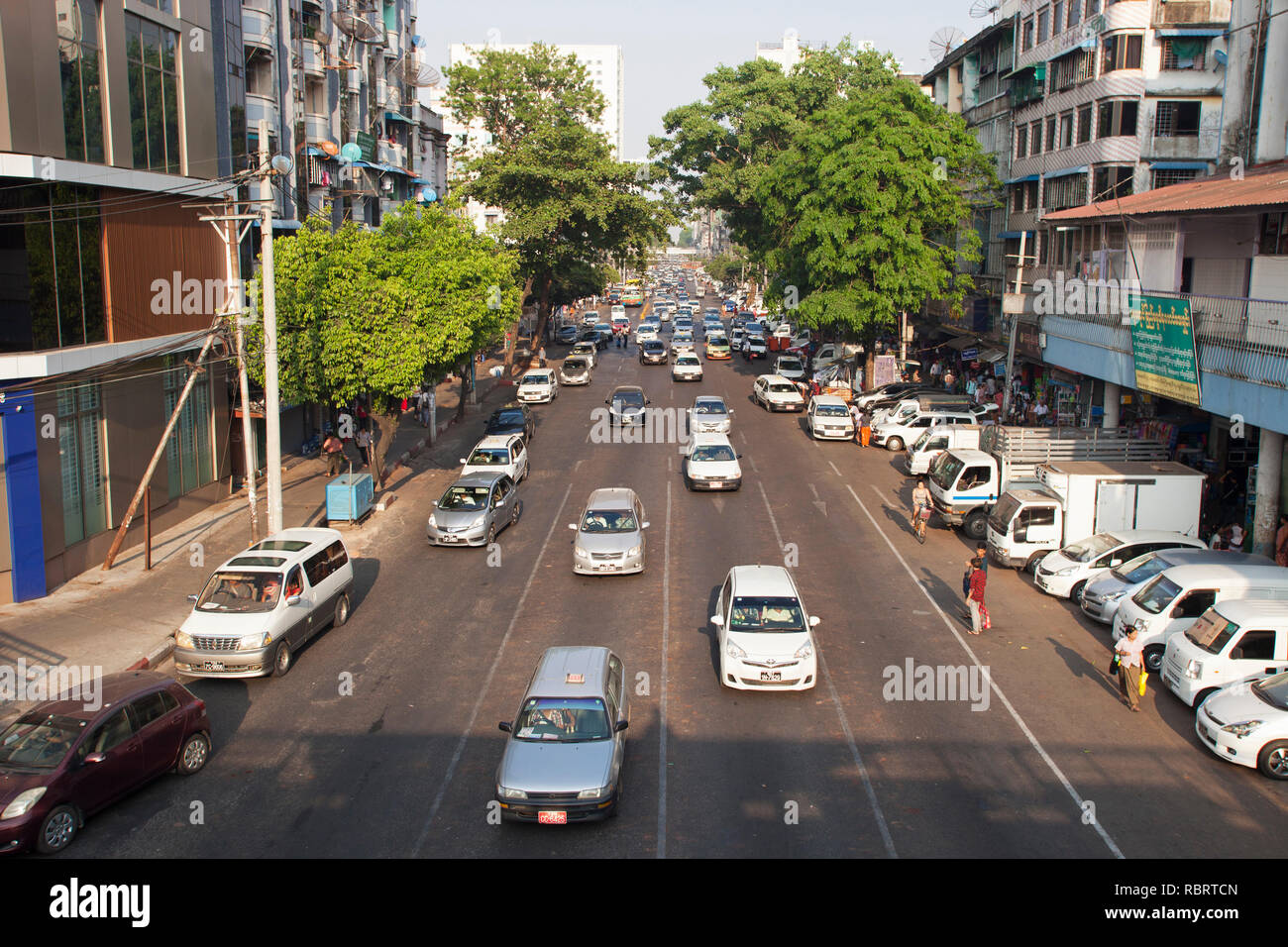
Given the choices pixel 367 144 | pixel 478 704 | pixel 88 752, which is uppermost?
pixel 367 144

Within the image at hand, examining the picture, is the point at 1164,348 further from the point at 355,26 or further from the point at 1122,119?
the point at 355,26

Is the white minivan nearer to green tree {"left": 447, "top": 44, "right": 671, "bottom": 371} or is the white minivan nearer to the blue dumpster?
the blue dumpster

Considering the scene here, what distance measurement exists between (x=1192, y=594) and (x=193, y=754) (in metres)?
16.3

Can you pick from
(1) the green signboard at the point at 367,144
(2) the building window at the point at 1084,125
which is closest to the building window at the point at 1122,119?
(2) the building window at the point at 1084,125

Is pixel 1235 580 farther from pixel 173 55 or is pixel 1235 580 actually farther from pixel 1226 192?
pixel 173 55

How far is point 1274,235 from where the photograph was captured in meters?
26.0

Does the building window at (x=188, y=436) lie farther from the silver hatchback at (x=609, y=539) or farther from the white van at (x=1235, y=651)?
the white van at (x=1235, y=651)

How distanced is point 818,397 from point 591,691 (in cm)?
2861

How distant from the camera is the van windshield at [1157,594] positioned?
18.4 meters

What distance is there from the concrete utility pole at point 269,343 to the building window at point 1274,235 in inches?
928

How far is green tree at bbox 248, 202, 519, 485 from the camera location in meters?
26.8

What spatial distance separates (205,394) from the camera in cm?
3000

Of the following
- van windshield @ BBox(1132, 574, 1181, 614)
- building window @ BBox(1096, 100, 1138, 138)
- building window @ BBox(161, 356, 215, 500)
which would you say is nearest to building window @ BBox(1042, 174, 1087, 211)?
building window @ BBox(1096, 100, 1138, 138)

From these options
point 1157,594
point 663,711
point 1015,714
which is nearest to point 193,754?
point 663,711
